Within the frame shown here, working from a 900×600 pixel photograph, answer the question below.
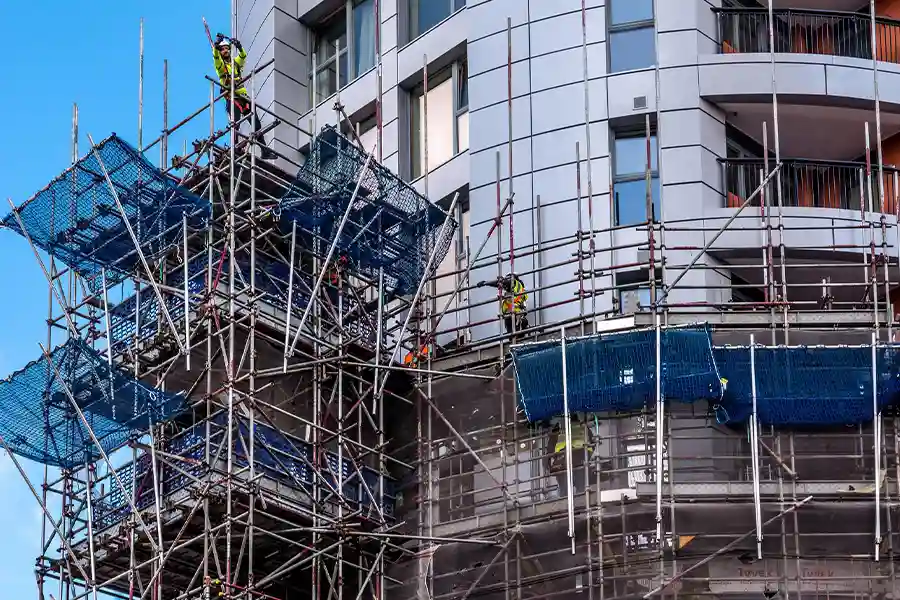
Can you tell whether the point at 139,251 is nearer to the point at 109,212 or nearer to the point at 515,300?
the point at 109,212

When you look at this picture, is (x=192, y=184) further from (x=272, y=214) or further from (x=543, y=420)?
(x=543, y=420)

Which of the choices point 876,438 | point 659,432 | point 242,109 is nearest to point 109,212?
point 242,109

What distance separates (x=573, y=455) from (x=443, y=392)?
3.19 m

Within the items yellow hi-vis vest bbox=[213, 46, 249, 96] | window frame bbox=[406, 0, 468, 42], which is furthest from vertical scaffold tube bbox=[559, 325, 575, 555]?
window frame bbox=[406, 0, 468, 42]

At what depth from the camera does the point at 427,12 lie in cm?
3834

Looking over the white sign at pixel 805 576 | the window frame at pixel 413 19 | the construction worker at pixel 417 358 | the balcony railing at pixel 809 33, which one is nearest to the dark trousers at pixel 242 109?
the window frame at pixel 413 19

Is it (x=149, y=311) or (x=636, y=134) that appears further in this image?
(x=636, y=134)

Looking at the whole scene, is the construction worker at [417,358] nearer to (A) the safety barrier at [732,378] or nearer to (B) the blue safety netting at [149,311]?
(A) the safety barrier at [732,378]

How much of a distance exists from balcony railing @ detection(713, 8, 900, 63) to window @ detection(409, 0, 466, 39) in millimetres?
5333

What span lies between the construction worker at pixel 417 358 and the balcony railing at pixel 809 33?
25.9 ft

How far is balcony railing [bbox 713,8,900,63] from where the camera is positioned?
35.9m

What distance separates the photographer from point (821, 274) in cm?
3494

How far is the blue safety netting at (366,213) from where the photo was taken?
3288 centimetres

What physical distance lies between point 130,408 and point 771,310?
1069cm
